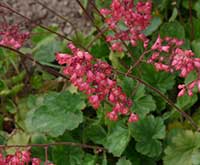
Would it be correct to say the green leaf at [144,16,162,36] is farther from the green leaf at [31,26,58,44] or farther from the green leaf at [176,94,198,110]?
the green leaf at [31,26,58,44]

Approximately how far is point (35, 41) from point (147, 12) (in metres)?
1.23

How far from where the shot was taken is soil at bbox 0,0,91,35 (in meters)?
3.48

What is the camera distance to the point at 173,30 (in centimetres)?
273

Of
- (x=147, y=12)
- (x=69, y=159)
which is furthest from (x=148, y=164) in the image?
(x=147, y=12)

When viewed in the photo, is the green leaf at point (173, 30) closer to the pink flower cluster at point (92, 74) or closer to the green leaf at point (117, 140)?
the green leaf at point (117, 140)

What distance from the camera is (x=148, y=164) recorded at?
256cm

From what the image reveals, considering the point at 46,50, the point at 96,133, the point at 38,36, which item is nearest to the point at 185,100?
the point at 96,133

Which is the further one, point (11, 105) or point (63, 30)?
point (63, 30)

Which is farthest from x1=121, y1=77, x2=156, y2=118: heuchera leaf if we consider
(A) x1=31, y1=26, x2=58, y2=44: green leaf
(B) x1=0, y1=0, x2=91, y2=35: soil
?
(B) x1=0, y1=0, x2=91, y2=35: soil

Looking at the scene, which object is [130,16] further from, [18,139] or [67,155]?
[18,139]

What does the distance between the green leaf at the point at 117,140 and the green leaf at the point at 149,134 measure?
0.05m

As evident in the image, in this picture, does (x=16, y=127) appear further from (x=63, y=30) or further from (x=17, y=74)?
(x=63, y=30)

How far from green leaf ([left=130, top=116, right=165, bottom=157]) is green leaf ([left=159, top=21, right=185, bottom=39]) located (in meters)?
0.53

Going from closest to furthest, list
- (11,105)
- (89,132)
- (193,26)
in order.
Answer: (89,132)
(193,26)
(11,105)
